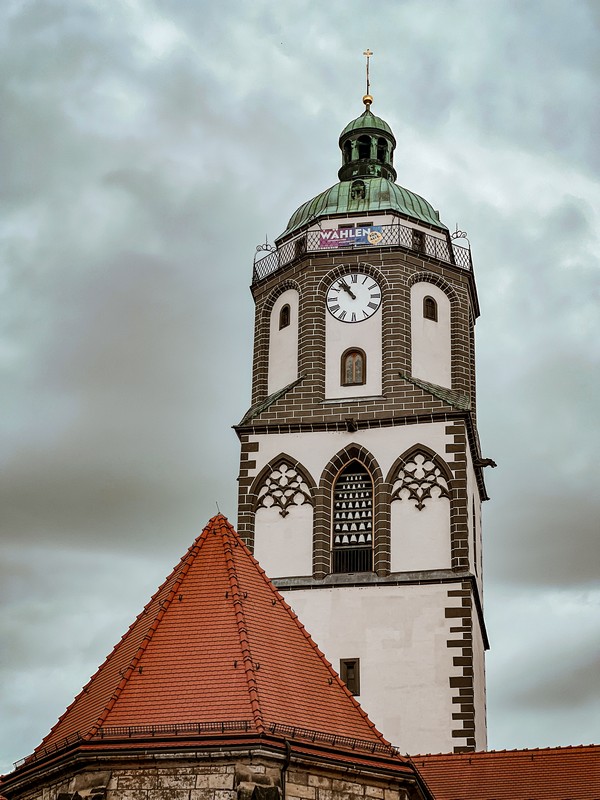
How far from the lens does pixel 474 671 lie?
3077 cm

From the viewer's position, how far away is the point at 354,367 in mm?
34188

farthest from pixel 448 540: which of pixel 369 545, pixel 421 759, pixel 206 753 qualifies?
pixel 206 753

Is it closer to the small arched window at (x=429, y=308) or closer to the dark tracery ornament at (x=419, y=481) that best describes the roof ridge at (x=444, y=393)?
the dark tracery ornament at (x=419, y=481)

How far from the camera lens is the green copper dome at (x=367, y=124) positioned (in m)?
38.5

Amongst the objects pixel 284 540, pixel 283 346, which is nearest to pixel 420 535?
pixel 284 540

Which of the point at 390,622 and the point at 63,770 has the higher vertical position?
the point at 390,622

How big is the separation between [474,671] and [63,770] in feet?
39.5

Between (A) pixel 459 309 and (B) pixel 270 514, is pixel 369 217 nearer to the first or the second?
(A) pixel 459 309

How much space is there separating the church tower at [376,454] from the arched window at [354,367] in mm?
29

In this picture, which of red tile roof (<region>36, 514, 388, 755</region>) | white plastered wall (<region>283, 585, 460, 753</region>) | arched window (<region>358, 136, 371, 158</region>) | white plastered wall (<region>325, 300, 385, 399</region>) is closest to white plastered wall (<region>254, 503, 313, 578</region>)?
white plastered wall (<region>283, 585, 460, 753</region>)

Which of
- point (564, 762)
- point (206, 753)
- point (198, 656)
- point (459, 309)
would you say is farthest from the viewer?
point (459, 309)

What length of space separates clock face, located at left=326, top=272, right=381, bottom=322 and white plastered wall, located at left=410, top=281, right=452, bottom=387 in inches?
32.5

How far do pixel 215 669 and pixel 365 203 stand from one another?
56.8 ft

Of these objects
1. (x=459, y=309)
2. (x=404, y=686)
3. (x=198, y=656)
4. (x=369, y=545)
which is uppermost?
(x=459, y=309)
